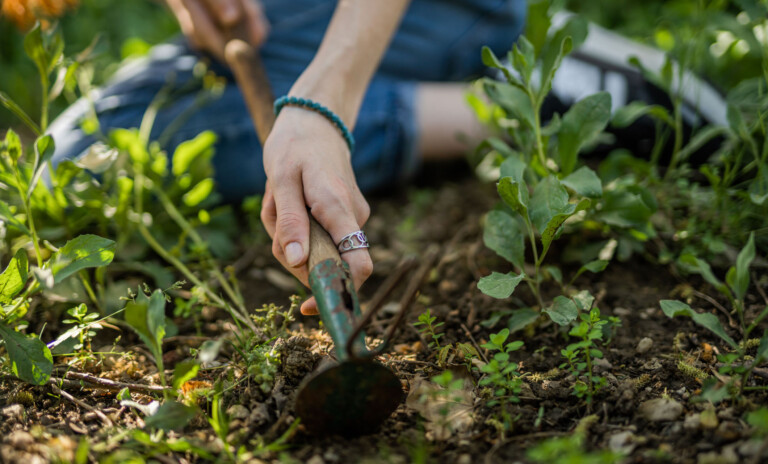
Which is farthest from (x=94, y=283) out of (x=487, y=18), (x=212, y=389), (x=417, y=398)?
(x=487, y=18)

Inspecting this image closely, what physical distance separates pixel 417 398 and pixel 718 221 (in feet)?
3.62

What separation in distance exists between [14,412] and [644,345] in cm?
143

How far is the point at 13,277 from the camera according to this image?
134 cm

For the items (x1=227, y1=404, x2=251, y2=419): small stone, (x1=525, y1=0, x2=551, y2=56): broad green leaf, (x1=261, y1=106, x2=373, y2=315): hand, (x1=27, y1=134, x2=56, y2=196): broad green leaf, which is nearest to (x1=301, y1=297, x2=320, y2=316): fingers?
(x1=261, y1=106, x2=373, y2=315): hand

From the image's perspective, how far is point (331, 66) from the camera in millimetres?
1603

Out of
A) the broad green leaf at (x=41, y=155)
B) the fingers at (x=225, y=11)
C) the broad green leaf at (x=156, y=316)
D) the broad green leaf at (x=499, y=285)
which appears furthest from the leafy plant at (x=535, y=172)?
the fingers at (x=225, y=11)

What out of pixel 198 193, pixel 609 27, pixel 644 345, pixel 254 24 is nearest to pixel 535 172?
pixel 644 345

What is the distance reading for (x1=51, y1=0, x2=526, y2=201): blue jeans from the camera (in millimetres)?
2520

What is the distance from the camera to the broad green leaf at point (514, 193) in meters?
1.28

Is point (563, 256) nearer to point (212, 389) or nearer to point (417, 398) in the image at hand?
point (417, 398)

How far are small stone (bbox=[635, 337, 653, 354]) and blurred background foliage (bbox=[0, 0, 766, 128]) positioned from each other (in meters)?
0.90

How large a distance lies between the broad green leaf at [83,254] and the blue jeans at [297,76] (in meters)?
1.21

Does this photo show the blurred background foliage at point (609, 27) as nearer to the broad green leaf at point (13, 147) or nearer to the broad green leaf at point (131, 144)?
the broad green leaf at point (131, 144)

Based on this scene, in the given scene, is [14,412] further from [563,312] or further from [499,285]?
[563,312]
